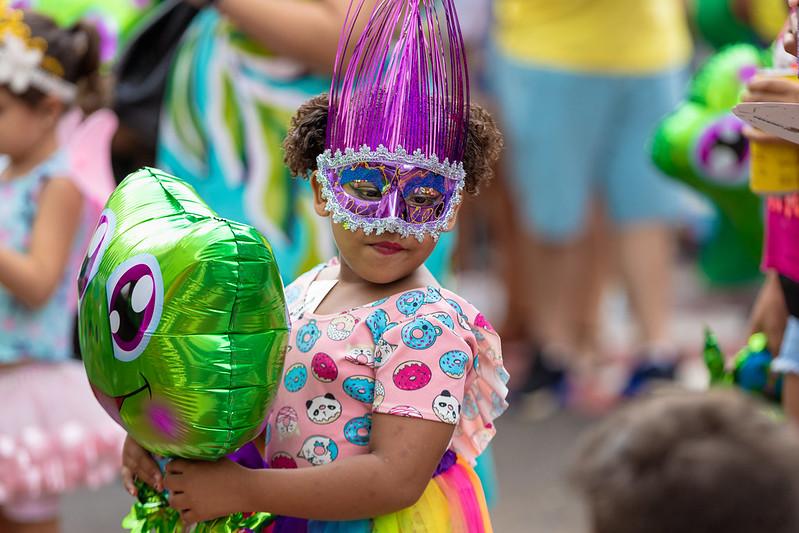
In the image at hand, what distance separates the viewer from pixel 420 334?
1.98 metres

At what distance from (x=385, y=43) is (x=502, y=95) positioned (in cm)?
363

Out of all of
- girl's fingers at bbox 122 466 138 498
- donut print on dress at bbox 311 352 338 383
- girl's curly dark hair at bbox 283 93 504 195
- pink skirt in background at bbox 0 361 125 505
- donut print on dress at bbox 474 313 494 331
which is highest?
girl's curly dark hair at bbox 283 93 504 195

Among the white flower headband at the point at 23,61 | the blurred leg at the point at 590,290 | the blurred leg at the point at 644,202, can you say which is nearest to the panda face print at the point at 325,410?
the white flower headband at the point at 23,61

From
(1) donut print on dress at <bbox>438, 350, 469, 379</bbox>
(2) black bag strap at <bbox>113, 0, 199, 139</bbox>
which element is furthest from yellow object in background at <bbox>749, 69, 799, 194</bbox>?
(2) black bag strap at <bbox>113, 0, 199, 139</bbox>

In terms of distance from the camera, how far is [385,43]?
2109 millimetres

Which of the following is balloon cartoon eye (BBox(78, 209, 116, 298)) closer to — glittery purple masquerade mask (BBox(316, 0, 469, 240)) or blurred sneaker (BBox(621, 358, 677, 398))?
glittery purple masquerade mask (BBox(316, 0, 469, 240))


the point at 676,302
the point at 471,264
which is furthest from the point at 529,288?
the point at 471,264

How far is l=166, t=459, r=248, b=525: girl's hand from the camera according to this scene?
6.34ft

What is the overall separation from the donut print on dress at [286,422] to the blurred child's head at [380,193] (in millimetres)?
237

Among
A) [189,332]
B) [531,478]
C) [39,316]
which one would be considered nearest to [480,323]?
[189,332]

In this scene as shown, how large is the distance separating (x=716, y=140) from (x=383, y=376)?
4.80 ft

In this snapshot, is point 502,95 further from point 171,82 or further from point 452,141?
point 452,141

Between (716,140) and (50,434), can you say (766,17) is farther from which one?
(50,434)

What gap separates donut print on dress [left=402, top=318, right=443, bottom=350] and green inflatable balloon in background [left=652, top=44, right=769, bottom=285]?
50.7 inches
